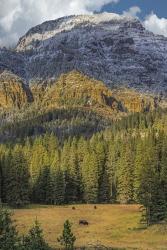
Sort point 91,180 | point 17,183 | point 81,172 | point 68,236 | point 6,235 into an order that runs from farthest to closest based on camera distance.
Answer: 1. point 81,172
2. point 91,180
3. point 17,183
4. point 68,236
5. point 6,235

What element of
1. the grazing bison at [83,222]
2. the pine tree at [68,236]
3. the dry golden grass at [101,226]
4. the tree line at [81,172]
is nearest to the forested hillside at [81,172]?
the tree line at [81,172]

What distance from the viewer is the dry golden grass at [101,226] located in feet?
227

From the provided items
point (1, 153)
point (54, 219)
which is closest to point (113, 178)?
point (1, 153)

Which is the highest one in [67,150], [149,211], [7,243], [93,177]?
[67,150]

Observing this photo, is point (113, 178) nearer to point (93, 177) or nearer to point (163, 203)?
point (93, 177)

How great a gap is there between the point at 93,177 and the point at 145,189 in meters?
47.5

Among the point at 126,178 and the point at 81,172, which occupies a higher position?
the point at 81,172

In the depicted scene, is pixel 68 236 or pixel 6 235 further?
pixel 68 236

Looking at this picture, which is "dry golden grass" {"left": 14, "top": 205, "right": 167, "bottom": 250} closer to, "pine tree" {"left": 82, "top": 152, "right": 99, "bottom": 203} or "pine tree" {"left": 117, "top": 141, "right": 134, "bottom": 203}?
"pine tree" {"left": 82, "top": 152, "right": 99, "bottom": 203}

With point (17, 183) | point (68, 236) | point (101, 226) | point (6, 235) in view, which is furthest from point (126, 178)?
point (6, 235)

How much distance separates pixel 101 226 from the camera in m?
90.1

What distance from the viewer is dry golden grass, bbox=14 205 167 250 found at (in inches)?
2729

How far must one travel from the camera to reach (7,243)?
118ft

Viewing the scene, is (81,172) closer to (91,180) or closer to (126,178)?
(91,180)
